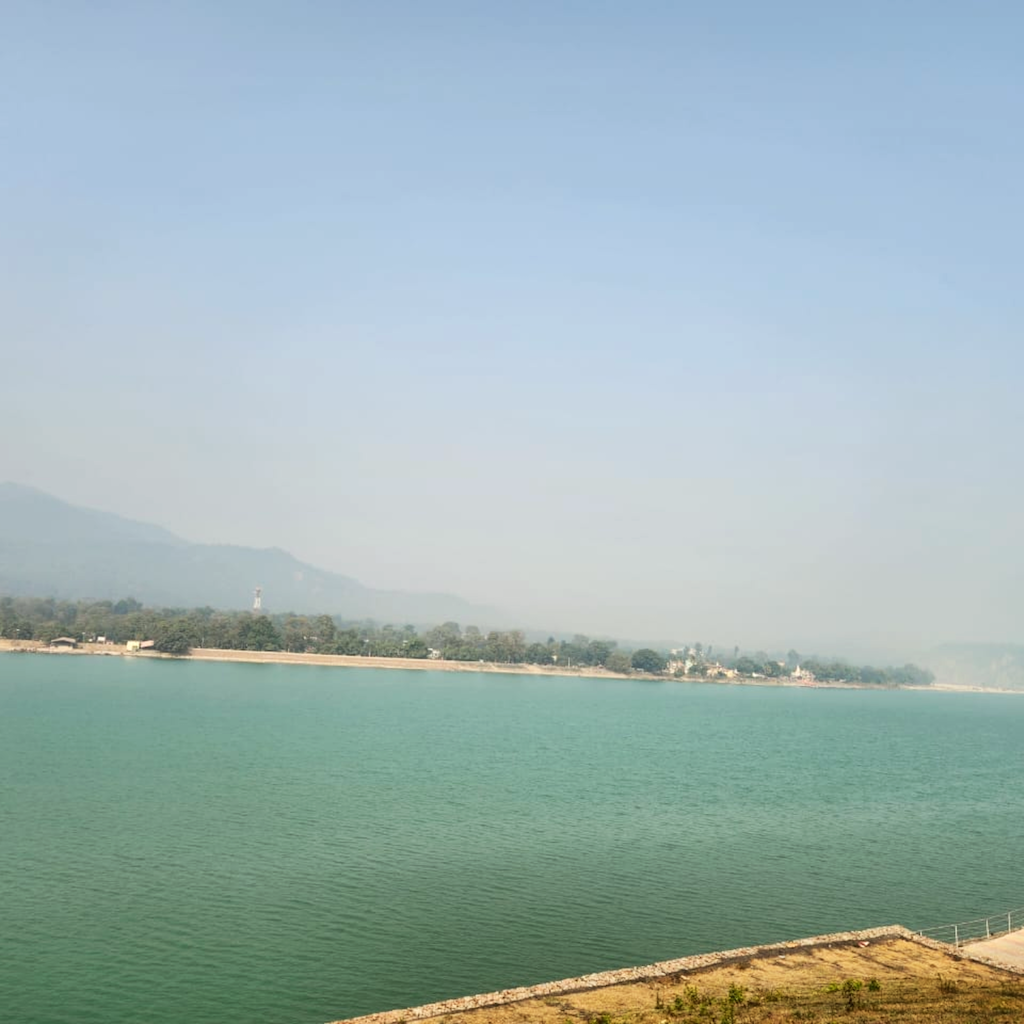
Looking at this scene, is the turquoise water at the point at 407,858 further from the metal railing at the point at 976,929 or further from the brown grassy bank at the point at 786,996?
the brown grassy bank at the point at 786,996

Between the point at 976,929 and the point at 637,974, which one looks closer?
the point at 637,974

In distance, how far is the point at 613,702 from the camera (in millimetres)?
187500

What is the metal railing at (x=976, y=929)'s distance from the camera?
124 ft

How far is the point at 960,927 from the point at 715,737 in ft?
282

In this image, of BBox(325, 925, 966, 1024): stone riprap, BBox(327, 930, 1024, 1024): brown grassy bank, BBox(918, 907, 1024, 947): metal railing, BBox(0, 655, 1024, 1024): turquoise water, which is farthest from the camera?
BBox(918, 907, 1024, 947): metal railing

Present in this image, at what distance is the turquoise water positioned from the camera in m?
32.1

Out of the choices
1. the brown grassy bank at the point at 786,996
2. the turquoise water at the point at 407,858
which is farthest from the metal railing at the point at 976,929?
the brown grassy bank at the point at 786,996

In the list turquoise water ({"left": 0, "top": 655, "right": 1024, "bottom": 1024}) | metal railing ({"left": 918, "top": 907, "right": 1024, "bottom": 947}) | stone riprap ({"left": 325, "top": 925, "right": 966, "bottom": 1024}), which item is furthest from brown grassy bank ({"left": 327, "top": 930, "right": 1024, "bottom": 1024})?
metal railing ({"left": 918, "top": 907, "right": 1024, "bottom": 947})

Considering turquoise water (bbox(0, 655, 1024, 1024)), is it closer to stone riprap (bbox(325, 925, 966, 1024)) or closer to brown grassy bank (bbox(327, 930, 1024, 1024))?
stone riprap (bbox(325, 925, 966, 1024))

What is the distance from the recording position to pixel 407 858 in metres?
46.8

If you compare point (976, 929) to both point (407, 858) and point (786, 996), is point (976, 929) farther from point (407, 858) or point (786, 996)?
point (407, 858)

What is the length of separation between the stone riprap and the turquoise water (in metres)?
2.61

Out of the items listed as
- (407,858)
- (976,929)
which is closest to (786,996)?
(976,929)

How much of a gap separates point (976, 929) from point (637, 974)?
20.3 m
